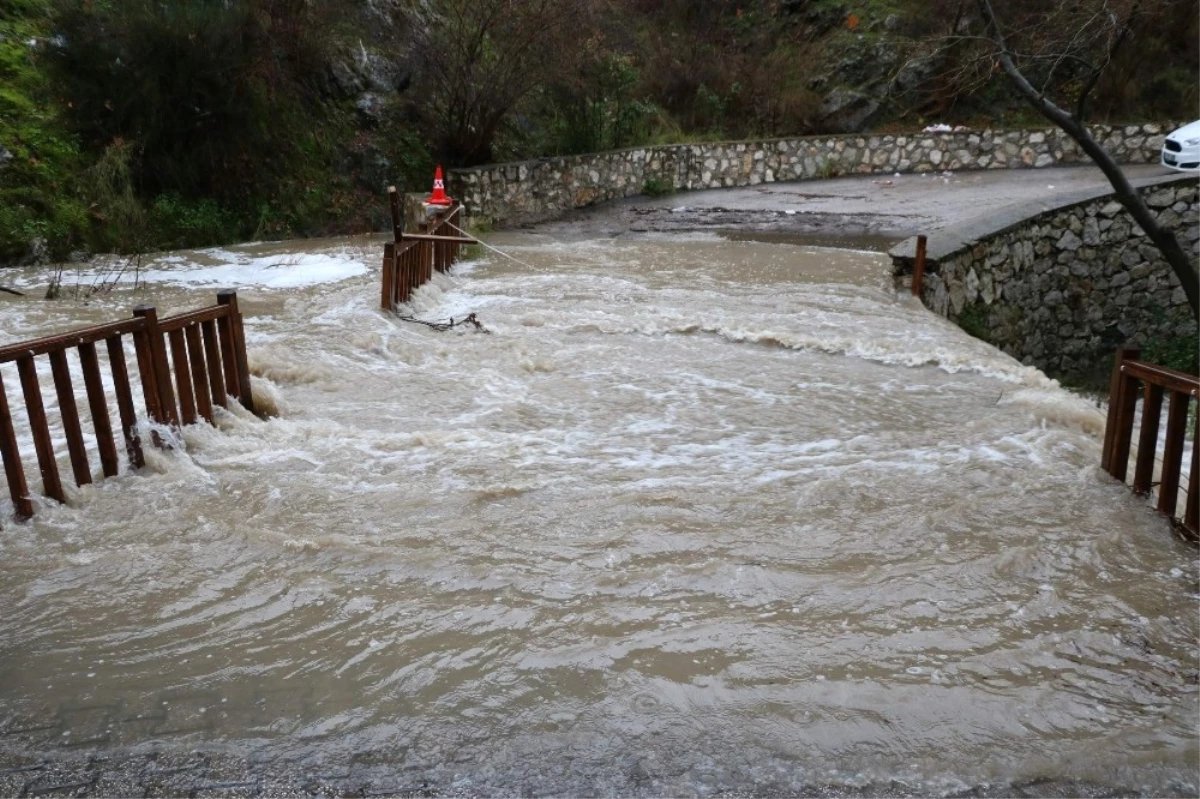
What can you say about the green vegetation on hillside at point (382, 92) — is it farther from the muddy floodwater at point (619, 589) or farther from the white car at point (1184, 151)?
the muddy floodwater at point (619, 589)

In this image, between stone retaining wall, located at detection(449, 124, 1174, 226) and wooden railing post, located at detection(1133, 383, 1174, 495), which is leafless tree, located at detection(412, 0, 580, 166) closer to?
stone retaining wall, located at detection(449, 124, 1174, 226)

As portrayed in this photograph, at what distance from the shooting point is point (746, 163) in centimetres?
2244

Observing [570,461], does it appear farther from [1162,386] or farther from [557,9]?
[557,9]

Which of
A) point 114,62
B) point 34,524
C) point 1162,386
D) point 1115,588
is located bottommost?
point 1115,588

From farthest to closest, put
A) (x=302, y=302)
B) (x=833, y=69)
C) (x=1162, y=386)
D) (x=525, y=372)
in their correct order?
(x=833, y=69) < (x=302, y=302) < (x=525, y=372) < (x=1162, y=386)

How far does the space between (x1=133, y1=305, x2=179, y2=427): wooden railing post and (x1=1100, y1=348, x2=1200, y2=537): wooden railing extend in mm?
5713

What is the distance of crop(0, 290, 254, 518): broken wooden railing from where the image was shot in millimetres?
4926

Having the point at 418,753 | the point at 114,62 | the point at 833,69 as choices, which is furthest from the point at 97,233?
the point at 833,69

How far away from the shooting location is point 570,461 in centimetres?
614

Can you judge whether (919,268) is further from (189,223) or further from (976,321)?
(189,223)

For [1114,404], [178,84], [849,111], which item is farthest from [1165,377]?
[849,111]

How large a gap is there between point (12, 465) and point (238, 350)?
213cm

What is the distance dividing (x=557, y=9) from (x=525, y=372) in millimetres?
12114

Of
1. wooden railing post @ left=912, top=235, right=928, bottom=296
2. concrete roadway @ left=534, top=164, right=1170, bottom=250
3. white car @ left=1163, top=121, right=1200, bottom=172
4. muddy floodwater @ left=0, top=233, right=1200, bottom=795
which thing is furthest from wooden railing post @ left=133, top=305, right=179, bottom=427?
white car @ left=1163, top=121, right=1200, bottom=172
